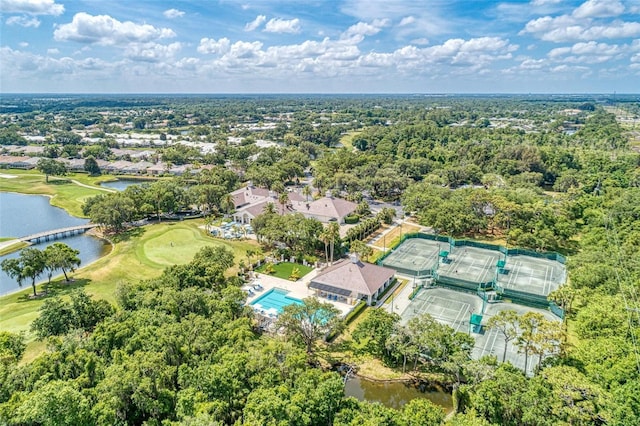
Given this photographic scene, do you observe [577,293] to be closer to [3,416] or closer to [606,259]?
[606,259]

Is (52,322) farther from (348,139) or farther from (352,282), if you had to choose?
(348,139)

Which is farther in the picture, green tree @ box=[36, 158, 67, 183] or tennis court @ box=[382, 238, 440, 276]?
green tree @ box=[36, 158, 67, 183]

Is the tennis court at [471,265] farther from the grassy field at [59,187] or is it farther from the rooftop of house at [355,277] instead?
the grassy field at [59,187]

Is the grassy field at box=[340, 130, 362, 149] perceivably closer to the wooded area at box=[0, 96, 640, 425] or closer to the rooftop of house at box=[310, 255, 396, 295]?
the wooded area at box=[0, 96, 640, 425]

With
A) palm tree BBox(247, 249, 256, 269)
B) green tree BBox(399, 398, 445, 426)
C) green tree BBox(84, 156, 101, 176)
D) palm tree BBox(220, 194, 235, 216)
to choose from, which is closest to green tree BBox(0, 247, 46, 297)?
palm tree BBox(247, 249, 256, 269)

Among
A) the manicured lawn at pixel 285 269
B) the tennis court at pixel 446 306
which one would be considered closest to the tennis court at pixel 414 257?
the tennis court at pixel 446 306
